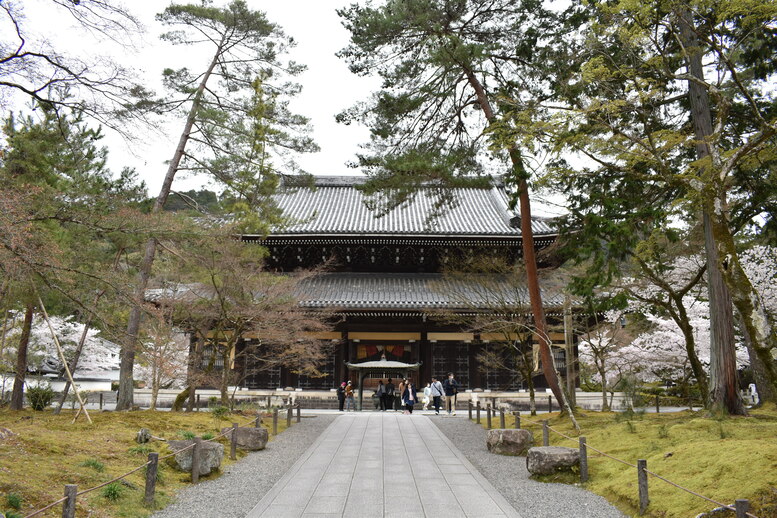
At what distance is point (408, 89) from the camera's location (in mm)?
13742

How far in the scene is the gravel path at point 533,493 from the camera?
6996 mm

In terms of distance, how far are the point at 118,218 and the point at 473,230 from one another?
18395mm

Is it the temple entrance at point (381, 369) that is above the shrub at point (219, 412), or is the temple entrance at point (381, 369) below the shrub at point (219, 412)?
above

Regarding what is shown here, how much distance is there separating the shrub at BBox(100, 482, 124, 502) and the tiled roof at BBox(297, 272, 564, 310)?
45.8ft

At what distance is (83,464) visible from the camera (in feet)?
26.0

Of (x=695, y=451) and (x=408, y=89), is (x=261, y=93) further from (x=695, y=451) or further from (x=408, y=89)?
(x=695, y=451)

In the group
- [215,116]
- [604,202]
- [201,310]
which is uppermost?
[215,116]

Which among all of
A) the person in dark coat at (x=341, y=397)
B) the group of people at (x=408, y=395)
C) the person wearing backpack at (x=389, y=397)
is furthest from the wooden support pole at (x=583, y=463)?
the person wearing backpack at (x=389, y=397)

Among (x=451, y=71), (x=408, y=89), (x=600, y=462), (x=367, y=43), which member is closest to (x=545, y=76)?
(x=451, y=71)

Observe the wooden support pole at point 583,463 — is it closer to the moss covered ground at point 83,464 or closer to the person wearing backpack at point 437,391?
the moss covered ground at point 83,464

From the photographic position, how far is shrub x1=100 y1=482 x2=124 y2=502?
22.6 feet

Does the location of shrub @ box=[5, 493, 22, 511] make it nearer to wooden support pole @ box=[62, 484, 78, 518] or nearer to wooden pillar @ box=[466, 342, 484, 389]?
wooden support pole @ box=[62, 484, 78, 518]

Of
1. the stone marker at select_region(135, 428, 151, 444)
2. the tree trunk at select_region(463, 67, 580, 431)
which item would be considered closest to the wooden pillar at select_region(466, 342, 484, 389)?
the tree trunk at select_region(463, 67, 580, 431)

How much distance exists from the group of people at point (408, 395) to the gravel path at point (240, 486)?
8.95 meters
